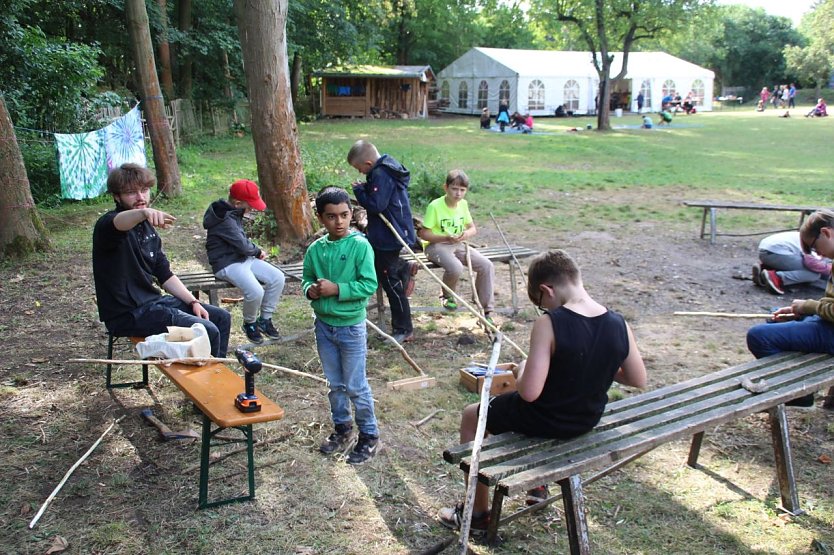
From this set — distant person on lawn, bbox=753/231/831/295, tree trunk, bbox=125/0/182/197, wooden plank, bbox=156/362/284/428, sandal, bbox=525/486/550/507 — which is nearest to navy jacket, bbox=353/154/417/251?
wooden plank, bbox=156/362/284/428

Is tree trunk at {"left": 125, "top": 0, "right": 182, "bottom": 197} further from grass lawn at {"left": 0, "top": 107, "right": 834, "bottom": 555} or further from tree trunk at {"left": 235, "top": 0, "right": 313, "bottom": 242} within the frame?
tree trunk at {"left": 235, "top": 0, "right": 313, "bottom": 242}

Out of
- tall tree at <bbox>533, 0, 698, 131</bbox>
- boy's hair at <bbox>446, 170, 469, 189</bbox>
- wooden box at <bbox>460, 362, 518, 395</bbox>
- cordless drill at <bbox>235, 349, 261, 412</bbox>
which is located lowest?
wooden box at <bbox>460, 362, 518, 395</bbox>

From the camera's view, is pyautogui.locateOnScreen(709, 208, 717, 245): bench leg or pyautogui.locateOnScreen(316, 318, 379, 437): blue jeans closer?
pyautogui.locateOnScreen(316, 318, 379, 437): blue jeans

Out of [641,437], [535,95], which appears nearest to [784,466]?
[641,437]

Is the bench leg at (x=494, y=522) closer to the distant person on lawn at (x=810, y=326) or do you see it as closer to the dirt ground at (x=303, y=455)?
the dirt ground at (x=303, y=455)

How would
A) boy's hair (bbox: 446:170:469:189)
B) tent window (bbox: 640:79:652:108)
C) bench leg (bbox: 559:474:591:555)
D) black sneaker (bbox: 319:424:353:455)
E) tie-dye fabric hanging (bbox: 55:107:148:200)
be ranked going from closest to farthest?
1. bench leg (bbox: 559:474:591:555)
2. black sneaker (bbox: 319:424:353:455)
3. boy's hair (bbox: 446:170:469:189)
4. tie-dye fabric hanging (bbox: 55:107:148:200)
5. tent window (bbox: 640:79:652:108)

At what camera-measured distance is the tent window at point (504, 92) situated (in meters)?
39.0

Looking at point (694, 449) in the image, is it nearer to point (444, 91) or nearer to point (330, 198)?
point (330, 198)

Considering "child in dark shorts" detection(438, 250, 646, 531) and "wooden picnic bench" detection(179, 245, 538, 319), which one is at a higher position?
"child in dark shorts" detection(438, 250, 646, 531)

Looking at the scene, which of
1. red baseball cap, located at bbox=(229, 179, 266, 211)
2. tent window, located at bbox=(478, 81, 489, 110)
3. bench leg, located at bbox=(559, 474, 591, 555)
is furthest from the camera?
tent window, located at bbox=(478, 81, 489, 110)

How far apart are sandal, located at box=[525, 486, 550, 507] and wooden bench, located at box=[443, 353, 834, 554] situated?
167 millimetres

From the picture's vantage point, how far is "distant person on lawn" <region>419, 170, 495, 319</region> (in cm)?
654

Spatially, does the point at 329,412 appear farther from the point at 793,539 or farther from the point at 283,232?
the point at 283,232

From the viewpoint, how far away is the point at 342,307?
161 inches
